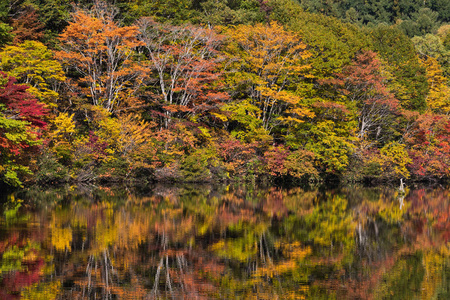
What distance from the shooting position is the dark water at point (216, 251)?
9.22m

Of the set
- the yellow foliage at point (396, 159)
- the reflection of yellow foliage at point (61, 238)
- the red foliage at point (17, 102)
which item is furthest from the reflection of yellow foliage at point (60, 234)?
the yellow foliage at point (396, 159)

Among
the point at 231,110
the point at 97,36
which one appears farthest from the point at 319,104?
the point at 97,36

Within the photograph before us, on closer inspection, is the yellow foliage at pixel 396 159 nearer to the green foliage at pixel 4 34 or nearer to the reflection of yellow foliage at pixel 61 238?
the green foliage at pixel 4 34

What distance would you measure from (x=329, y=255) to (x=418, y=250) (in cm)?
270

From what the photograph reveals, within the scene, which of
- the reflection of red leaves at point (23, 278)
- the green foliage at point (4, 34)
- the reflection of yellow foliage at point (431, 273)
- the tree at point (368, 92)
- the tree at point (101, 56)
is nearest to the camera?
the reflection of red leaves at point (23, 278)

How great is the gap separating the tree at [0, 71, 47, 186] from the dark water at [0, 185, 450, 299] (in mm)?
1935

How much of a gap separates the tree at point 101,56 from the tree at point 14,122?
10.5 metres

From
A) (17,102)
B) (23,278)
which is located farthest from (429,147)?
(23,278)

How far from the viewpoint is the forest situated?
102ft

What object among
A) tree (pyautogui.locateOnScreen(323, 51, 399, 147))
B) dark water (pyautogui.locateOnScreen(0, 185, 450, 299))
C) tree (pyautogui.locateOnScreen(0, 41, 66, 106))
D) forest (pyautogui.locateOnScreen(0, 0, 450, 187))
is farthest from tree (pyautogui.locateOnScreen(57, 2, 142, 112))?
tree (pyautogui.locateOnScreen(323, 51, 399, 147))

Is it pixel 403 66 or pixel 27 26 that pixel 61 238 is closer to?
pixel 27 26

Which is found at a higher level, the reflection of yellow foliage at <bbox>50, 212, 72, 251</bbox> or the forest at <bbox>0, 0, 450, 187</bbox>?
the forest at <bbox>0, 0, 450, 187</bbox>

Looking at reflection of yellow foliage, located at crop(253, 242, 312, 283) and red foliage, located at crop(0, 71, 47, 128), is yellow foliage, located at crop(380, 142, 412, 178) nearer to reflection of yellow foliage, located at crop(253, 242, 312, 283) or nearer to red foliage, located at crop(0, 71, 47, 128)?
red foliage, located at crop(0, 71, 47, 128)

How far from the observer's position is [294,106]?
126 ft
